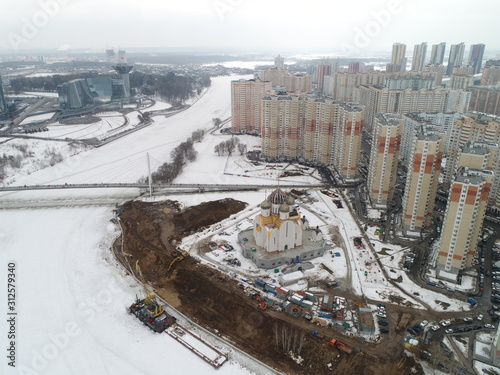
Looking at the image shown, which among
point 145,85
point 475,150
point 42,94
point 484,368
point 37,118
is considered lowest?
point 484,368

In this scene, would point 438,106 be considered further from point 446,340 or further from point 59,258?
point 59,258

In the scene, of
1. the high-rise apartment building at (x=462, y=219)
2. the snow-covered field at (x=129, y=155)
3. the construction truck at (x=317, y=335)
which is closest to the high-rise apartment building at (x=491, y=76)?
the snow-covered field at (x=129, y=155)

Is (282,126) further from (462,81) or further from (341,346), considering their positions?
(462,81)

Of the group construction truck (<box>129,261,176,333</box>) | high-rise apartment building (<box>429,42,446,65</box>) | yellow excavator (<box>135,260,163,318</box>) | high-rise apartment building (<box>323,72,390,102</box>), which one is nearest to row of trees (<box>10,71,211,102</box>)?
high-rise apartment building (<box>323,72,390,102</box>)

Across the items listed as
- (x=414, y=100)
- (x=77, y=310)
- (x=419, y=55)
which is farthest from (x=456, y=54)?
(x=77, y=310)

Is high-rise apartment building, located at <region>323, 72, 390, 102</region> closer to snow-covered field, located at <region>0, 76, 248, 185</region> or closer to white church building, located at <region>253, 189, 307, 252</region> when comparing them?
snow-covered field, located at <region>0, 76, 248, 185</region>

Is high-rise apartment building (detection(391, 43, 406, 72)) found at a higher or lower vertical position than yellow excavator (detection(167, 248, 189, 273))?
higher

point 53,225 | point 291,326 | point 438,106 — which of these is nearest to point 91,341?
point 291,326
